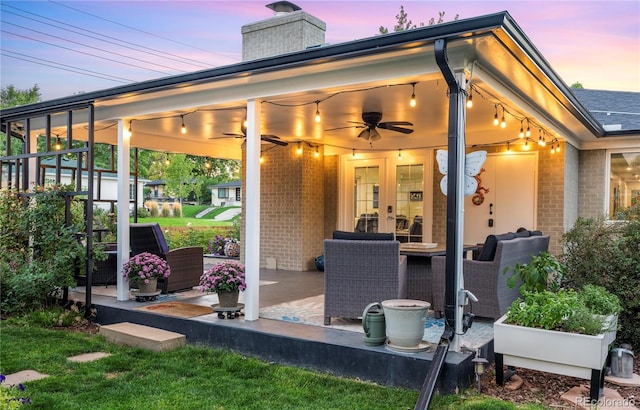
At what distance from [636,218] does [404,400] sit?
318 centimetres

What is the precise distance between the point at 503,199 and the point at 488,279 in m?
4.00

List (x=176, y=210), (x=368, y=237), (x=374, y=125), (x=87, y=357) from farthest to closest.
→ (x=176, y=210)
(x=374, y=125)
(x=368, y=237)
(x=87, y=357)

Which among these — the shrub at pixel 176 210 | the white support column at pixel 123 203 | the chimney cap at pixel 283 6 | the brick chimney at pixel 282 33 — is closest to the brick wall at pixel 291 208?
the brick chimney at pixel 282 33

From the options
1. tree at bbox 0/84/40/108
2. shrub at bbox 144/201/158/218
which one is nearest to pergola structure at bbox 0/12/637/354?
shrub at bbox 144/201/158/218

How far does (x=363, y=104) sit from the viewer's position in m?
6.31

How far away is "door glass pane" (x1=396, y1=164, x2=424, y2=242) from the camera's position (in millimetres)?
9422

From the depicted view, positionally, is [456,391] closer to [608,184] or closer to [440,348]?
[440,348]

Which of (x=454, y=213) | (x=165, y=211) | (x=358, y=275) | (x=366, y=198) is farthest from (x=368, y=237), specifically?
(x=165, y=211)

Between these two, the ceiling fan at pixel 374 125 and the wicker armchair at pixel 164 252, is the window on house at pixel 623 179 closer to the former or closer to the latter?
the ceiling fan at pixel 374 125

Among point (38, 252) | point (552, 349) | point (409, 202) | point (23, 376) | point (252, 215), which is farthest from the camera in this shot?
point (409, 202)

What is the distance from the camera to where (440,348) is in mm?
3816

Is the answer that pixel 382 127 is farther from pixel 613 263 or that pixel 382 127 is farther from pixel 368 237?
pixel 613 263

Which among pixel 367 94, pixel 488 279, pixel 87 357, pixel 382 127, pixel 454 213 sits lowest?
pixel 87 357

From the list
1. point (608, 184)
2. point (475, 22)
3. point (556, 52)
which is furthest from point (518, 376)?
point (556, 52)
